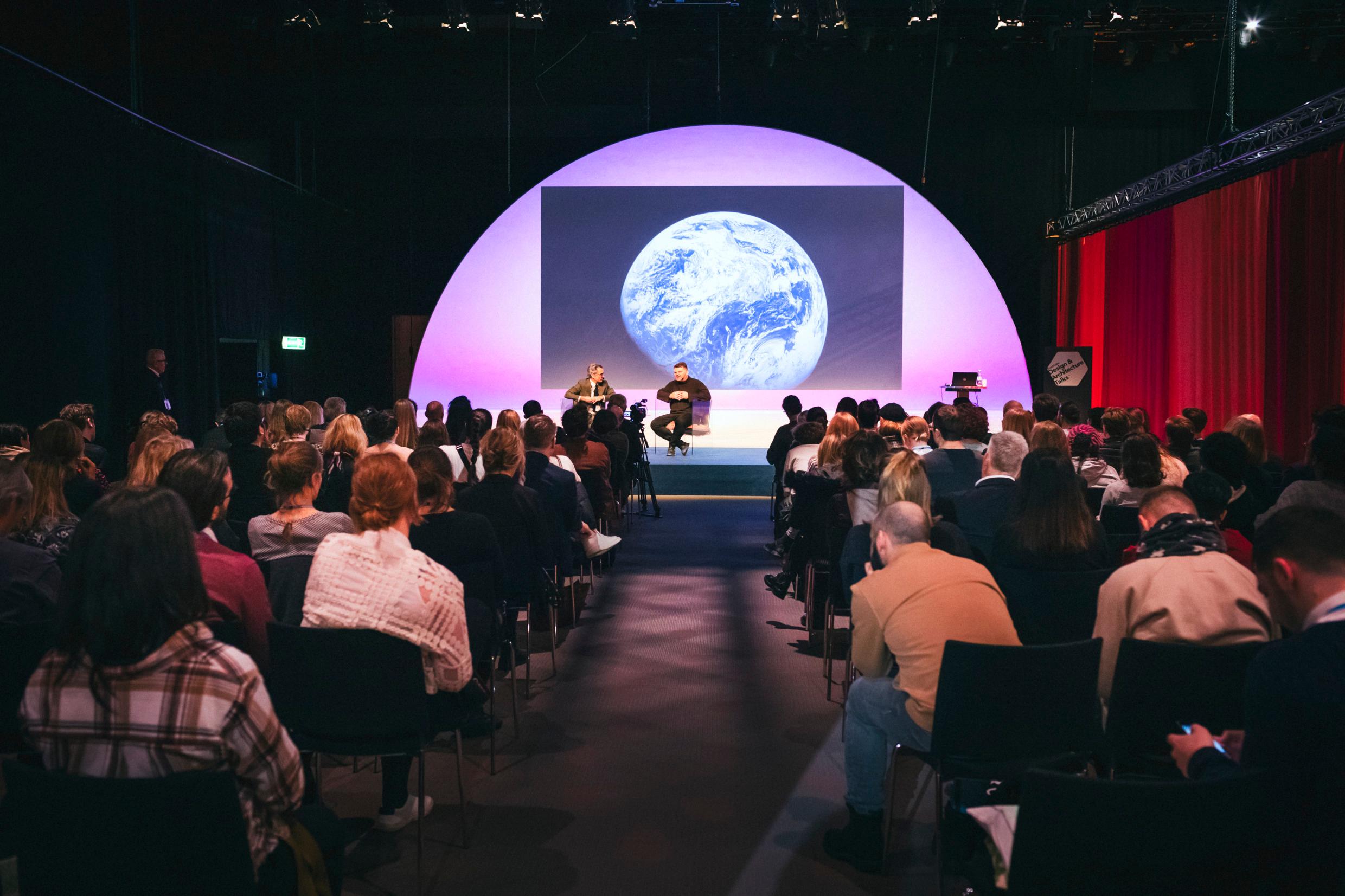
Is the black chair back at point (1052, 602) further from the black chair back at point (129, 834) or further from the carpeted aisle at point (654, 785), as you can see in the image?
the black chair back at point (129, 834)

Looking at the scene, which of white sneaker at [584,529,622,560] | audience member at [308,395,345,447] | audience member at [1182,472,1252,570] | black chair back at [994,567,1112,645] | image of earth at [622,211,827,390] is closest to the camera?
black chair back at [994,567,1112,645]

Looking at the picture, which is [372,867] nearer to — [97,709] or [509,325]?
[97,709]

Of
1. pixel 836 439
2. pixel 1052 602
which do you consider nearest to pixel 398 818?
pixel 1052 602

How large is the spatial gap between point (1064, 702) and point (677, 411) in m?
9.40

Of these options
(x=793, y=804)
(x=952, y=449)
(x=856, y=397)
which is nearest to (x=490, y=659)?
(x=793, y=804)

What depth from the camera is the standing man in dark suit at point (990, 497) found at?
429 centimetres

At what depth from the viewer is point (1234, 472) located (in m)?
4.37

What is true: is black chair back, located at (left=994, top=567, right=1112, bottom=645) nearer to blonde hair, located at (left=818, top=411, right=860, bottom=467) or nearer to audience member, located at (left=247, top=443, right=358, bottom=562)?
blonde hair, located at (left=818, top=411, right=860, bottom=467)

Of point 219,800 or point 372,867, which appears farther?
point 372,867

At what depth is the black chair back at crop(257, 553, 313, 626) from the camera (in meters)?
3.10

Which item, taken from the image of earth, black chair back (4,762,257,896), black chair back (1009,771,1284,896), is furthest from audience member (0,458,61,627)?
the image of earth

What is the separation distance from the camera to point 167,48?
901 centimetres

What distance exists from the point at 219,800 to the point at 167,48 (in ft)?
30.6

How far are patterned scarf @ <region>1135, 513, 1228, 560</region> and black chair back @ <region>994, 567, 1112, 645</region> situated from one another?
0.43 m
